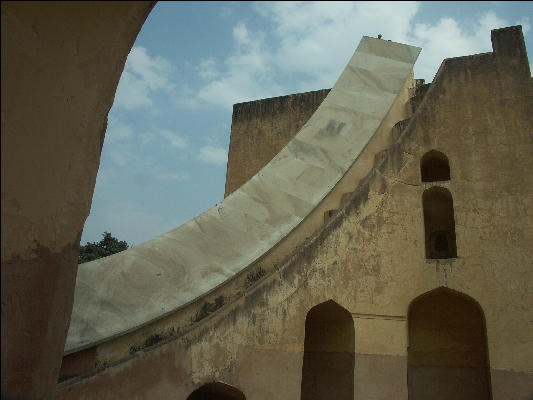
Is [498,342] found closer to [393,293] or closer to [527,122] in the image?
[393,293]

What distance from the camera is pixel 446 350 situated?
5.85 metres

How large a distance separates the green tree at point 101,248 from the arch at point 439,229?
954cm

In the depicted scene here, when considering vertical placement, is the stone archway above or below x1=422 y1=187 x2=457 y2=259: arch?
below

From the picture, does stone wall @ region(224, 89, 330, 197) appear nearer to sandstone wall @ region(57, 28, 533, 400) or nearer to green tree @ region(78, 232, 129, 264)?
sandstone wall @ region(57, 28, 533, 400)

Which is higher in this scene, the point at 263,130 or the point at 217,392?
the point at 263,130

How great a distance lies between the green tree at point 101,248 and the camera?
1330 centimetres

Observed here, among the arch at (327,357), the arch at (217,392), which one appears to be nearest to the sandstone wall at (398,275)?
the arch at (217,392)

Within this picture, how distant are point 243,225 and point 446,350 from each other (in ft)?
10.3

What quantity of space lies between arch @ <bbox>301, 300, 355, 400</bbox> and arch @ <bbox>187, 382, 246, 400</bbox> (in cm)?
122

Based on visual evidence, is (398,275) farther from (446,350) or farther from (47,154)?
(47,154)

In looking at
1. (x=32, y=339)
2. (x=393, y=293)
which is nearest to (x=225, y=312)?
(x=393, y=293)

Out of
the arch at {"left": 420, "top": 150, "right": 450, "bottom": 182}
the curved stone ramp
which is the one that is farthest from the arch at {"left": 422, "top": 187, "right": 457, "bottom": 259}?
the curved stone ramp

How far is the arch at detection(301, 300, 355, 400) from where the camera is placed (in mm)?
5750

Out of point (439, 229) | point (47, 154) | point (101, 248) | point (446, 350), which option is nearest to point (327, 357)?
point (446, 350)
